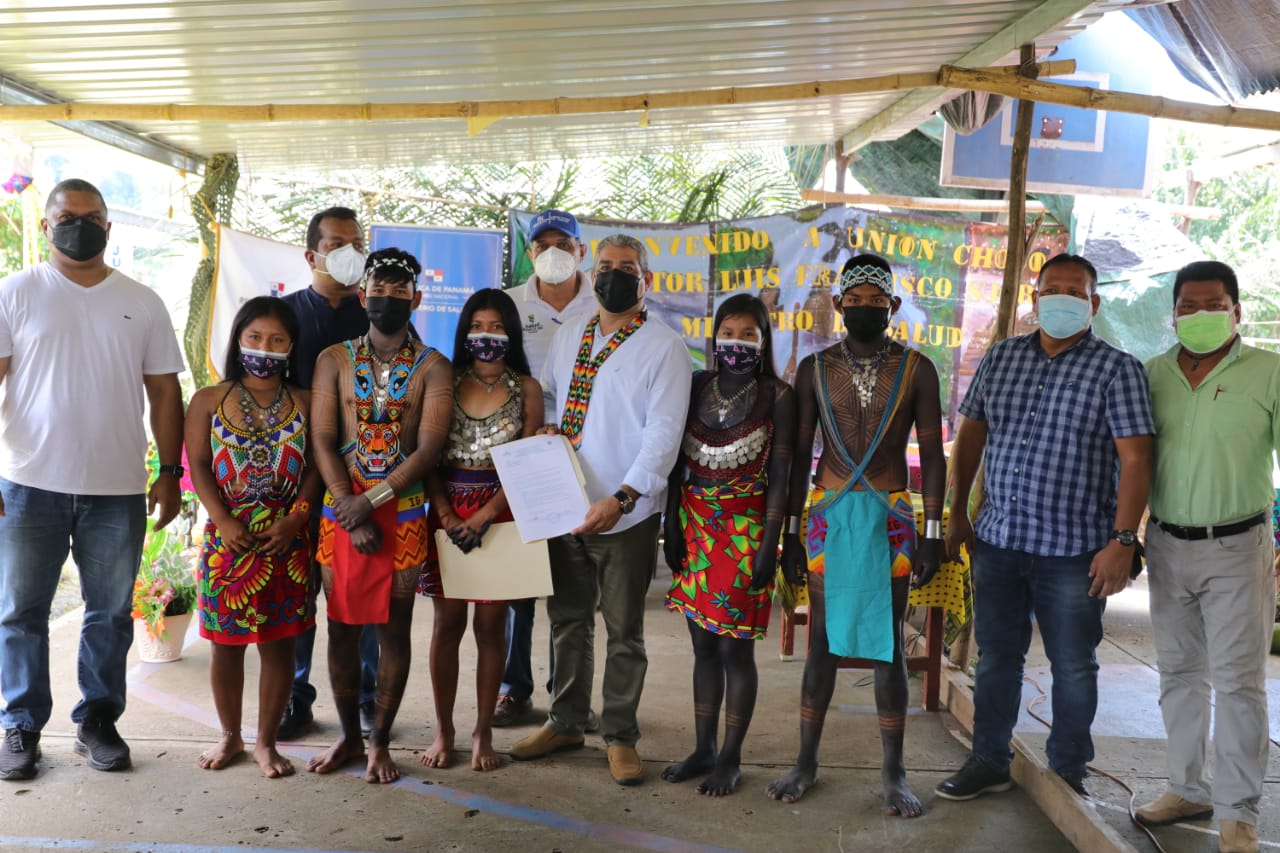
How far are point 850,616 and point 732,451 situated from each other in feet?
2.31

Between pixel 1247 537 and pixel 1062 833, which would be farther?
pixel 1062 833

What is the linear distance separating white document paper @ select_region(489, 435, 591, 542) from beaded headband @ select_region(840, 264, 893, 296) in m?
1.15

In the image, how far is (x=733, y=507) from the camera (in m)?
3.86

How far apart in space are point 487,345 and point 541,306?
A: 0.91 metres

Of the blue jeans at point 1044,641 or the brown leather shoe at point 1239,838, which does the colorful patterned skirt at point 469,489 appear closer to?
the blue jeans at point 1044,641

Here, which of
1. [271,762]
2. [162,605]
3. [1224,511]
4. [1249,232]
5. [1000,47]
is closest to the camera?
[1224,511]

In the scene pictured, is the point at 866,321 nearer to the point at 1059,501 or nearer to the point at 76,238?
the point at 1059,501

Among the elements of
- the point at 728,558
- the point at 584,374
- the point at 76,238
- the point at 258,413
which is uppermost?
the point at 76,238

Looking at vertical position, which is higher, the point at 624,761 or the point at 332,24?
the point at 332,24

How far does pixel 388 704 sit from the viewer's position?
3.95m

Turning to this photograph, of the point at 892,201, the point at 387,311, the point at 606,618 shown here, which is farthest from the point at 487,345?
the point at 892,201

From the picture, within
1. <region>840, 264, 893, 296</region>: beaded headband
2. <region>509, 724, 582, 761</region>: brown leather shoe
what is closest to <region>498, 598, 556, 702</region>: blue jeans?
<region>509, 724, 582, 761</region>: brown leather shoe

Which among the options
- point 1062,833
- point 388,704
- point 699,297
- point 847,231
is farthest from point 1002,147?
point 388,704

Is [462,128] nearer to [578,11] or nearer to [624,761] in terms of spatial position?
[578,11]
